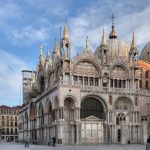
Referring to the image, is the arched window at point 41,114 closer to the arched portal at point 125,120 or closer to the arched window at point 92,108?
the arched window at point 92,108

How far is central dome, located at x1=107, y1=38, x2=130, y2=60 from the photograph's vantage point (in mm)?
79562

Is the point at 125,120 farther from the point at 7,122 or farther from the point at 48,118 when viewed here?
the point at 7,122

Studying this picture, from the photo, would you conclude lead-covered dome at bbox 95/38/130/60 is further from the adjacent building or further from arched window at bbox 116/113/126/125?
the adjacent building

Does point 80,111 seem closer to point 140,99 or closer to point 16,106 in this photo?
point 140,99

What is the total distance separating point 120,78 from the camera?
68688 mm

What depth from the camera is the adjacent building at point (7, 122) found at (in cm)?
13525

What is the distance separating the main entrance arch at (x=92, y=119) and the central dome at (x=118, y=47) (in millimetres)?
18574

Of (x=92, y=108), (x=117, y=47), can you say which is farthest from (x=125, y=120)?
(x=117, y=47)

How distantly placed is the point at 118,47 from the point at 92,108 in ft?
72.7

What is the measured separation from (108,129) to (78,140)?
6601 mm

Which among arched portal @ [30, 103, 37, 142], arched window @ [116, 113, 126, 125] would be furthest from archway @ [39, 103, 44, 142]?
arched window @ [116, 113, 126, 125]

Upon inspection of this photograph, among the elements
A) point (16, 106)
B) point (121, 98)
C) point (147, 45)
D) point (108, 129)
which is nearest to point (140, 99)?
point (121, 98)

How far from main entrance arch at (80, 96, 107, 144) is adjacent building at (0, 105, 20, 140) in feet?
255

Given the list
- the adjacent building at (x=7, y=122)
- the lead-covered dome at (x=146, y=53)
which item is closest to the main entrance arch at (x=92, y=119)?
the lead-covered dome at (x=146, y=53)
